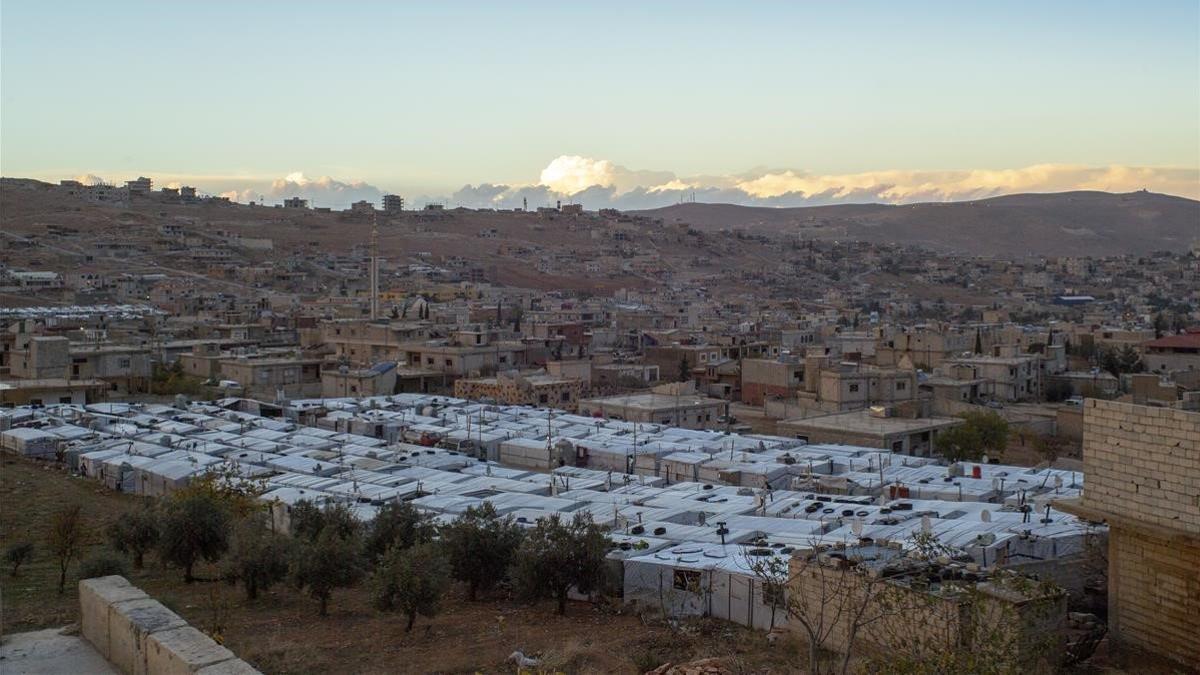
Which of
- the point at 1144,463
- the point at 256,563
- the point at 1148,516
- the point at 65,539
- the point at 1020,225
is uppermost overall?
the point at 1020,225

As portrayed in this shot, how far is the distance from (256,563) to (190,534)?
1.23 m

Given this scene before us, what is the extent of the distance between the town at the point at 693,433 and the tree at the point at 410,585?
0.11 metres

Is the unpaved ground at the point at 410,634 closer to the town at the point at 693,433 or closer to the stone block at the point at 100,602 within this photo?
the town at the point at 693,433

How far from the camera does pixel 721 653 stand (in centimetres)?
923

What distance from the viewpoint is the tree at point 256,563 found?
11617 mm

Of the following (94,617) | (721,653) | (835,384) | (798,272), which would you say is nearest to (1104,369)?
(835,384)

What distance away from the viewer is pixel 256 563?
38.0 ft

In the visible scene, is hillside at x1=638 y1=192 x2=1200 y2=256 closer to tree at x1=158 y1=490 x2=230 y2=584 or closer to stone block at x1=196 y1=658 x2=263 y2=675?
tree at x1=158 y1=490 x2=230 y2=584

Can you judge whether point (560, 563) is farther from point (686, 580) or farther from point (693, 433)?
point (693, 433)

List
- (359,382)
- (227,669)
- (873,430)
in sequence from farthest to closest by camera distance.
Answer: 1. (359,382)
2. (873,430)
3. (227,669)

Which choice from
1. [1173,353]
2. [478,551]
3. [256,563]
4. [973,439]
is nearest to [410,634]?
[478,551]

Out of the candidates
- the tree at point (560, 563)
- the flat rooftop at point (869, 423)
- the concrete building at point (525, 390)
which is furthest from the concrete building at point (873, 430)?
the tree at point (560, 563)

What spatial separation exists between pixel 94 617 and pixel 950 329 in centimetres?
3355

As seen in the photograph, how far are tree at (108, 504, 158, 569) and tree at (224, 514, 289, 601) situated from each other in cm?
138
